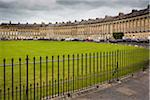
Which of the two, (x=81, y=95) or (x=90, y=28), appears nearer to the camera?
(x=81, y=95)

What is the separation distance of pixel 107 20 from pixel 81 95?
13441 cm

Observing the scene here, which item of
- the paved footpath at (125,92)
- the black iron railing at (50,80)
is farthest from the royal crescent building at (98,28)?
the paved footpath at (125,92)

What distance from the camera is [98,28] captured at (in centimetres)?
15112

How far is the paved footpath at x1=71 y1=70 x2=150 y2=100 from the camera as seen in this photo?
9094mm

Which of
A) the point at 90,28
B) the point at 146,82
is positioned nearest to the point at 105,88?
the point at 146,82

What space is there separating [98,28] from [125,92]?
14235 cm

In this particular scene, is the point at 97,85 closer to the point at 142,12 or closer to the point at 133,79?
the point at 133,79

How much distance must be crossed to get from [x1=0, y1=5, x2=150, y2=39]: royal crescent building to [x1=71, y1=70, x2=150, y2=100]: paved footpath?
9208cm

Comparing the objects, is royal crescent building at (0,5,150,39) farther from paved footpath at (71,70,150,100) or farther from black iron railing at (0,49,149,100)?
paved footpath at (71,70,150,100)

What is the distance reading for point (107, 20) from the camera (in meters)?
142

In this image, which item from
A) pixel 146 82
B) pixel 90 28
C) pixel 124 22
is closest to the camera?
pixel 146 82

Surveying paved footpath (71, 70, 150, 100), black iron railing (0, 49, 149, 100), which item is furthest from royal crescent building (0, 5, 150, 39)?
paved footpath (71, 70, 150, 100)

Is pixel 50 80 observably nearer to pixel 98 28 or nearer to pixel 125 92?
pixel 125 92

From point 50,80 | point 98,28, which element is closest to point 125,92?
point 50,80
